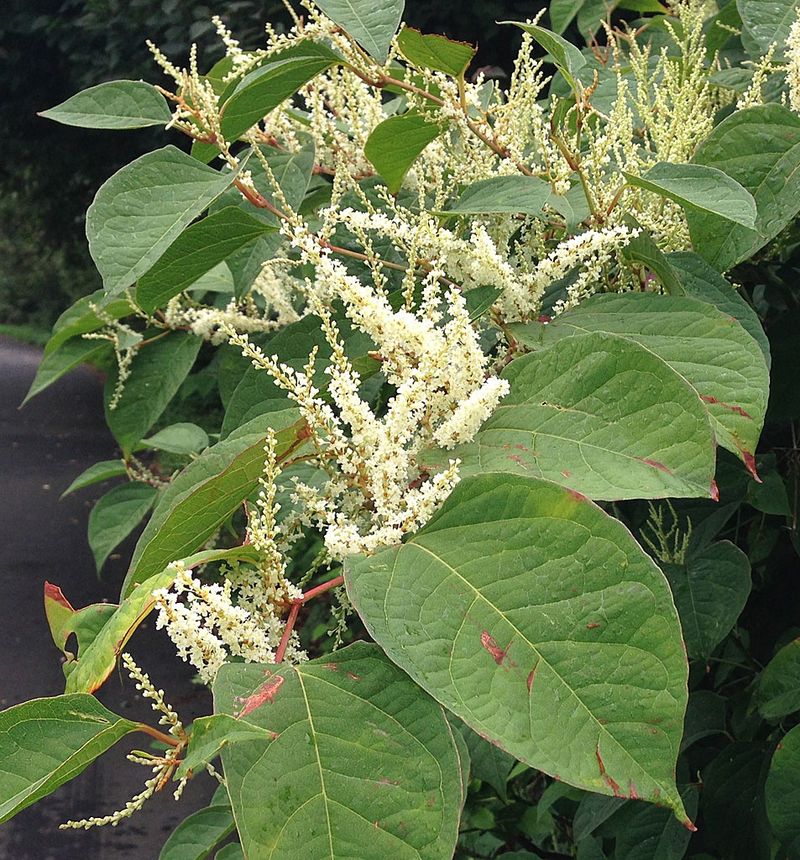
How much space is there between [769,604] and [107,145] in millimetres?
6949

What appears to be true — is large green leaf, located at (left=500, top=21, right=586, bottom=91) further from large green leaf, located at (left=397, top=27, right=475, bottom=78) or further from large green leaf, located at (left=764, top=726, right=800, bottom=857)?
large green leaf, located at (left=764, top=726, right=800, bottom=857)

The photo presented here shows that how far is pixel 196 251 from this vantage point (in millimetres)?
884

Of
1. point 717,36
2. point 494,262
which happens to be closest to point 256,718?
point 494,262

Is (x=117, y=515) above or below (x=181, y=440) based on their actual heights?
below

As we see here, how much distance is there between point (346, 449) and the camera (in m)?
0.66

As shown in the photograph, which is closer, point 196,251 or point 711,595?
point 196,251

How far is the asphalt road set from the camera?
11.8ft

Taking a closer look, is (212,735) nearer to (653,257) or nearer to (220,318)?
(653,257)

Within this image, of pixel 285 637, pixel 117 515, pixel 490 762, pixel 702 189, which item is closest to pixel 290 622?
pixel 285 637

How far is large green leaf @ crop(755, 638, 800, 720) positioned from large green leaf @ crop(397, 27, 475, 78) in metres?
0.63

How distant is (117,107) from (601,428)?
1.84ft

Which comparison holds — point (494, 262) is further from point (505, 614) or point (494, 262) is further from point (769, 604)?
point (769, 604)

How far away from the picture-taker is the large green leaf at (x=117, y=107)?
90 centimetres

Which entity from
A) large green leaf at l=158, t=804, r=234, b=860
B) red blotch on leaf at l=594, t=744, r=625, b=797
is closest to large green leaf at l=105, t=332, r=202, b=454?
large green leaf at l=158, t=804, r=234, b=860
